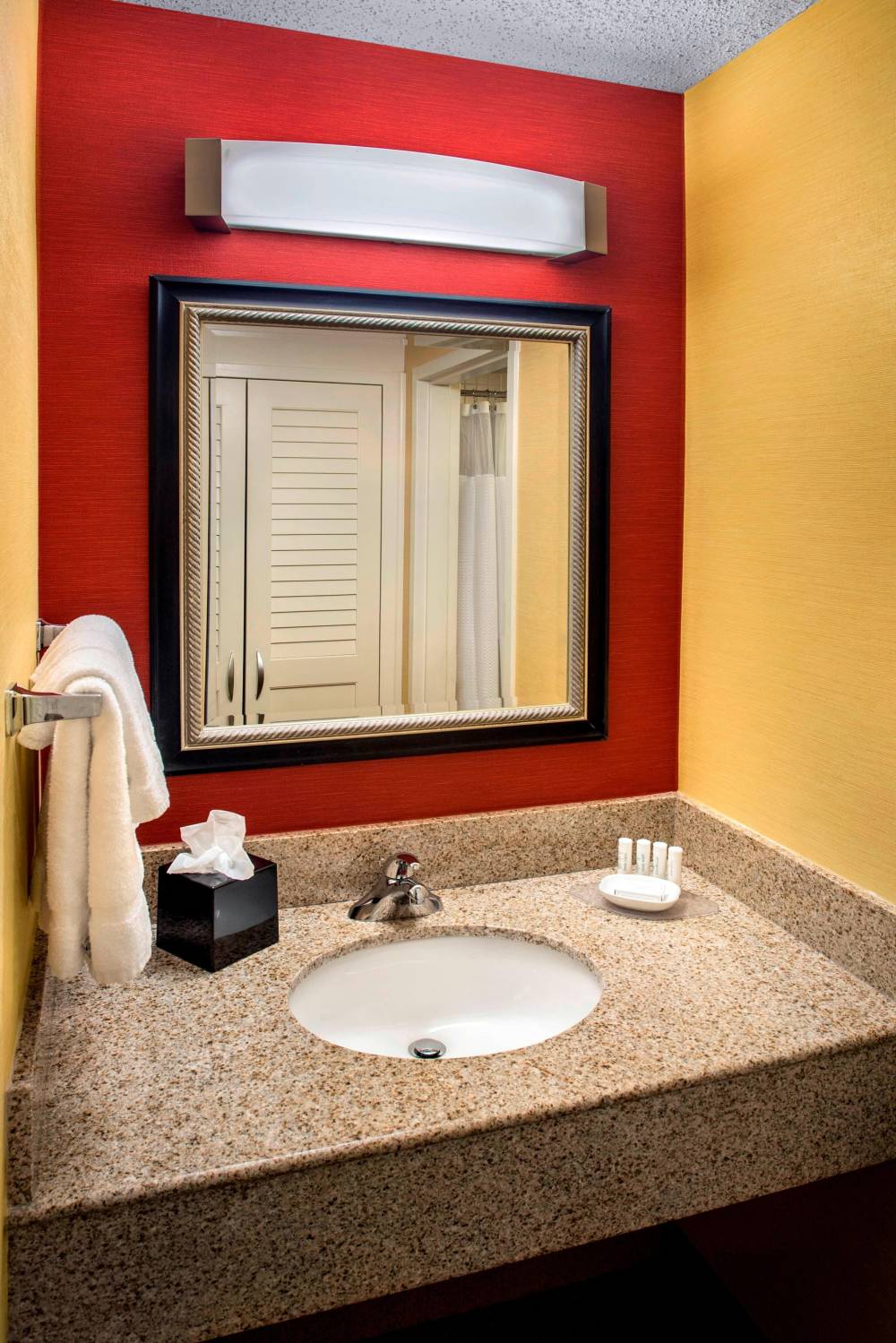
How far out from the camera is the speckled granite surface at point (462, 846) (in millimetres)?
1618

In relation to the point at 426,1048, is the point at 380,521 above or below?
above

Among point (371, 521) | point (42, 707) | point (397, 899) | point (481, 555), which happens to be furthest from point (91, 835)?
point (481, 555)

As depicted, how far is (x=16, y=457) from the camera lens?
3.70 feet

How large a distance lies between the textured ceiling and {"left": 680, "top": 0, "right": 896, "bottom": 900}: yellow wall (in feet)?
0.21

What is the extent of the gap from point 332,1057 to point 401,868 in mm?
426

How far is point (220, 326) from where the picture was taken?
1515 mm

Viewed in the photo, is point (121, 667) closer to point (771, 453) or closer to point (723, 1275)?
point (771, 453)

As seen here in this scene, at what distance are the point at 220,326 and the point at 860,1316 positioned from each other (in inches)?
70.0

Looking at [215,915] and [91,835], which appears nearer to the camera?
[91,835]

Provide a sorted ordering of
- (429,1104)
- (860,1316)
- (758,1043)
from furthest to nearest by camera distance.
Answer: (860,1316) < (758,1043) < (429,1104)

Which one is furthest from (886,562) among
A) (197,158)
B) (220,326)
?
(197,158)

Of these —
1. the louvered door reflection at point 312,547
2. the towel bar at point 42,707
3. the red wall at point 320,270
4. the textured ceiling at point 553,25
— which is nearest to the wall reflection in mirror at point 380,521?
the louvered door reflection at point 312,547

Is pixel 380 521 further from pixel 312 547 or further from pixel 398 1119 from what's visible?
pixel 398 1119

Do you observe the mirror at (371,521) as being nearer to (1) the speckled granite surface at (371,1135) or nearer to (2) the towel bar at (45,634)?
(2) the towel bar at (45,634)
